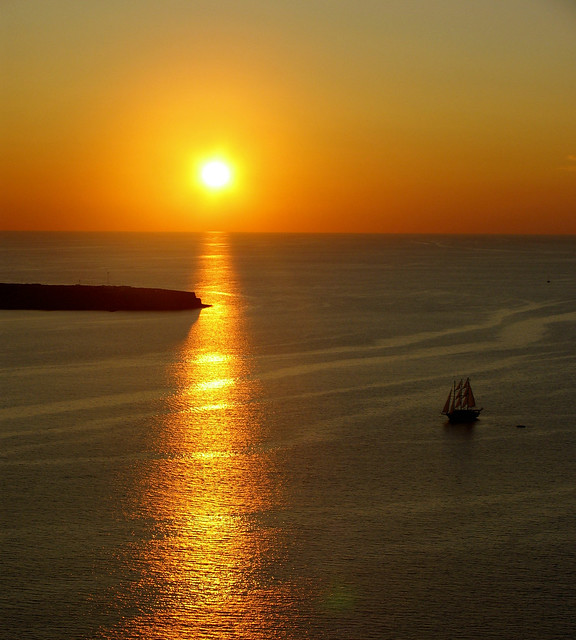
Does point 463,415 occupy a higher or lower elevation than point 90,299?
lower

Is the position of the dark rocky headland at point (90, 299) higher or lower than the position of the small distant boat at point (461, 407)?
higher

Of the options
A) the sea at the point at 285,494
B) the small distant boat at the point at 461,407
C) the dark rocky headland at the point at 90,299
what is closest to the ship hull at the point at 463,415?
the small distant boat at the point at 461,407

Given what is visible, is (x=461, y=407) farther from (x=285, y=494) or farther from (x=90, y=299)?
(x=90, y=299)

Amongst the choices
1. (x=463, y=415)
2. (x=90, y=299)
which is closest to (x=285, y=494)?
(x=463, y=415)

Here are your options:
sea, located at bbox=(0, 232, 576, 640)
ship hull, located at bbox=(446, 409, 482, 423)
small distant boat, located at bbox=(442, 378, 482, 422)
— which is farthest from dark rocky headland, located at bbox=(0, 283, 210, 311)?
ship hull, located at bbox=(446, 409, 482, 423)

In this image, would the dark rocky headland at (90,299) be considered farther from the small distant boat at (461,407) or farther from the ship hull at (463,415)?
the ship hull at (463,415)

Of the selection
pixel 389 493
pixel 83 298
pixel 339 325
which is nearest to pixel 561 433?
pixel 389 493

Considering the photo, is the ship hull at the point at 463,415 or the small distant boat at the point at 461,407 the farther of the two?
→ the small distant boat at the point at 461,407

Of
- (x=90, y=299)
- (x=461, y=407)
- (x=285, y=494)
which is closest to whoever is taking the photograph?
(x=285, y=494)
